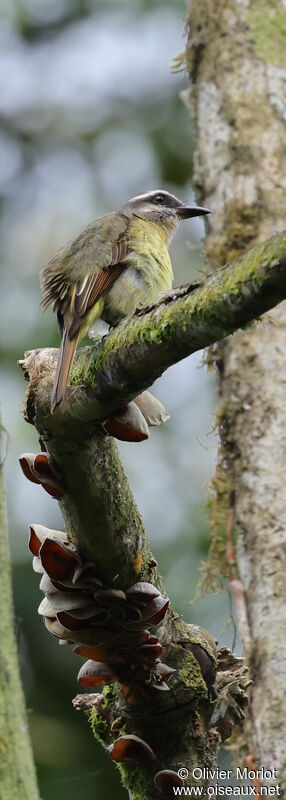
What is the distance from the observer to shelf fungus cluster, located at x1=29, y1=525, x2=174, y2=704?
9.57ft

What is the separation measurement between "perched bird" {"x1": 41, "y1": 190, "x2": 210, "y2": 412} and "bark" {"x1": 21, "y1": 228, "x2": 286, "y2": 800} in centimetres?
56

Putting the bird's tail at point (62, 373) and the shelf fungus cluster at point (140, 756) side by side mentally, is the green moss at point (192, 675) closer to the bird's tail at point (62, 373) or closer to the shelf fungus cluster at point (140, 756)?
the shelf fungus cluster at point (140, 756)

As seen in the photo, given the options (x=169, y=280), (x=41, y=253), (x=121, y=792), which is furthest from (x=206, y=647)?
(x=41, y=253)

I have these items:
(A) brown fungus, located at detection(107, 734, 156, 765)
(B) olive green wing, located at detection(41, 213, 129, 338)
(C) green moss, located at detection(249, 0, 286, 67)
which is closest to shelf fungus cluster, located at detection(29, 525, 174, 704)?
(A) brown fungus, located at detection(107, 734, 156, 765)

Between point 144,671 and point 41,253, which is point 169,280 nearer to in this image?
point 144,671

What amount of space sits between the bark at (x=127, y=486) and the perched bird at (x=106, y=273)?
1.84 ft

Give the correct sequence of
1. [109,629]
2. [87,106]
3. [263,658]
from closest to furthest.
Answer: [109,629] < [263,658] < [87,106]

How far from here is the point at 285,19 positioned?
17.2ft

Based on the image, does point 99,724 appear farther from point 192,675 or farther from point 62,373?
point 62,373

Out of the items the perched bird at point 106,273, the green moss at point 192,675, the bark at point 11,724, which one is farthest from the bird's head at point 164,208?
the green moss at point 192,675

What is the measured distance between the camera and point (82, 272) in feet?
12.3

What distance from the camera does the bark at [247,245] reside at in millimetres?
4047

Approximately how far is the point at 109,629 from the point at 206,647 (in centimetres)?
42

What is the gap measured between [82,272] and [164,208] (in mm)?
1397
